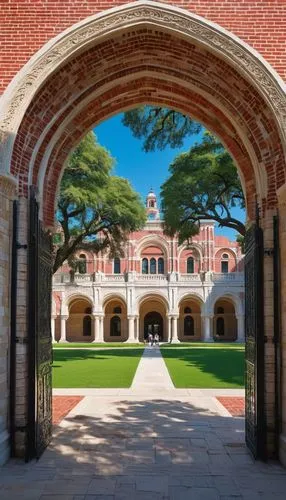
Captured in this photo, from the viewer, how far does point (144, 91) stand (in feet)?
27.9

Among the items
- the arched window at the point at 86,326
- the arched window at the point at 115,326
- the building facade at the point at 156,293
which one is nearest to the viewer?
the building facade at the point at 156,293

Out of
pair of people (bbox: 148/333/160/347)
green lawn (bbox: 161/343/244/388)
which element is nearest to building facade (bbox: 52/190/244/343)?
pair of people (bbox: 148/333/160/347)

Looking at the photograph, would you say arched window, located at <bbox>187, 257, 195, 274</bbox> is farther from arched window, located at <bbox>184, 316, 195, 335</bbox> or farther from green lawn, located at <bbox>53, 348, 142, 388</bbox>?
green lawn, located at <bbox>53, 348, 142, 388</bbox>

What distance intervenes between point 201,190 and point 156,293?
2250 centimetres

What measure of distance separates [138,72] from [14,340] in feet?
14.8

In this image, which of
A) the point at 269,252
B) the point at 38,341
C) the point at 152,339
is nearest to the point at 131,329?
the point at 152,339

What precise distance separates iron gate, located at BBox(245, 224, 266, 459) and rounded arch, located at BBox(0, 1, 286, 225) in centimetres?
79

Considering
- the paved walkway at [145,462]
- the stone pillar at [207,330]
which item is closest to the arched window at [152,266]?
the stone pillar at [207,330]

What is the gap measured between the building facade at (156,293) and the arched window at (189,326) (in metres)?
0.02

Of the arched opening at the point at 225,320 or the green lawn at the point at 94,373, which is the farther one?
the arched opening at the point at 225,320

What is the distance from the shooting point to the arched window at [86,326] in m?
45.1

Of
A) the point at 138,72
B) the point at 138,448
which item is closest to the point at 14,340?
the point at 138,448

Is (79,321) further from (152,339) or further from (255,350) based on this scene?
(255,350)

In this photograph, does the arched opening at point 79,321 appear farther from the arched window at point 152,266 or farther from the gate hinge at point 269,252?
the gate hinge at point 269,252
